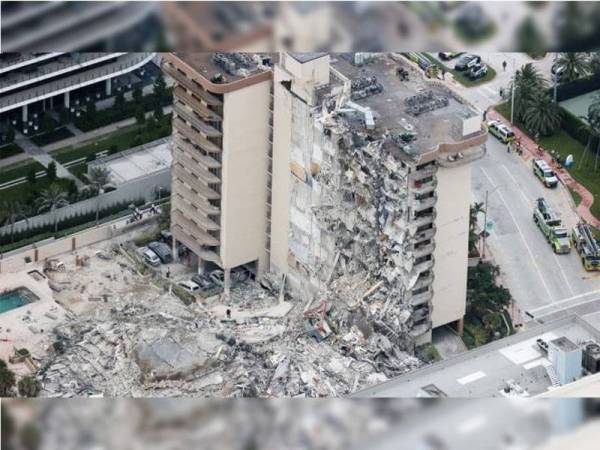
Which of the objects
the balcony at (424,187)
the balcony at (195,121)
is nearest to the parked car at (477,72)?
the balcony at (195,121)

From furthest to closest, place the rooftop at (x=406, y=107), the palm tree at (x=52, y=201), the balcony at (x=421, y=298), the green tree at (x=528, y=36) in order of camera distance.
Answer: the palm tree at (x=52, y=201)
the balcony at (x=421, y=298)
the rooftop at (x=406, y=107)
the green tree at (x=528, y=36)

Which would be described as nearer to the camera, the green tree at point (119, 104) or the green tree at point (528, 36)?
the green tree at point (528, 36)

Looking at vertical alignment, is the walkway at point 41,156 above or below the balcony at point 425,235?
below

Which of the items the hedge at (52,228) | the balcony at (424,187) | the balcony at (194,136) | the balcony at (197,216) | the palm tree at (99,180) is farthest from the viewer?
the palm tree at (99,180)

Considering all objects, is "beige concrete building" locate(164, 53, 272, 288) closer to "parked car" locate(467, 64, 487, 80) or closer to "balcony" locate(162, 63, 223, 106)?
"balcony" locate(162, 63, 223, 106)

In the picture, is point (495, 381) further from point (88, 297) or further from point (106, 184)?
point (106, 184)

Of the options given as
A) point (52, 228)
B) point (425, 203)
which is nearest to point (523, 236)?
point (425, 203)

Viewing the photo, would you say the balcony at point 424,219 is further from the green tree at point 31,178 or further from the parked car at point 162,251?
the green tree at point 31,178
